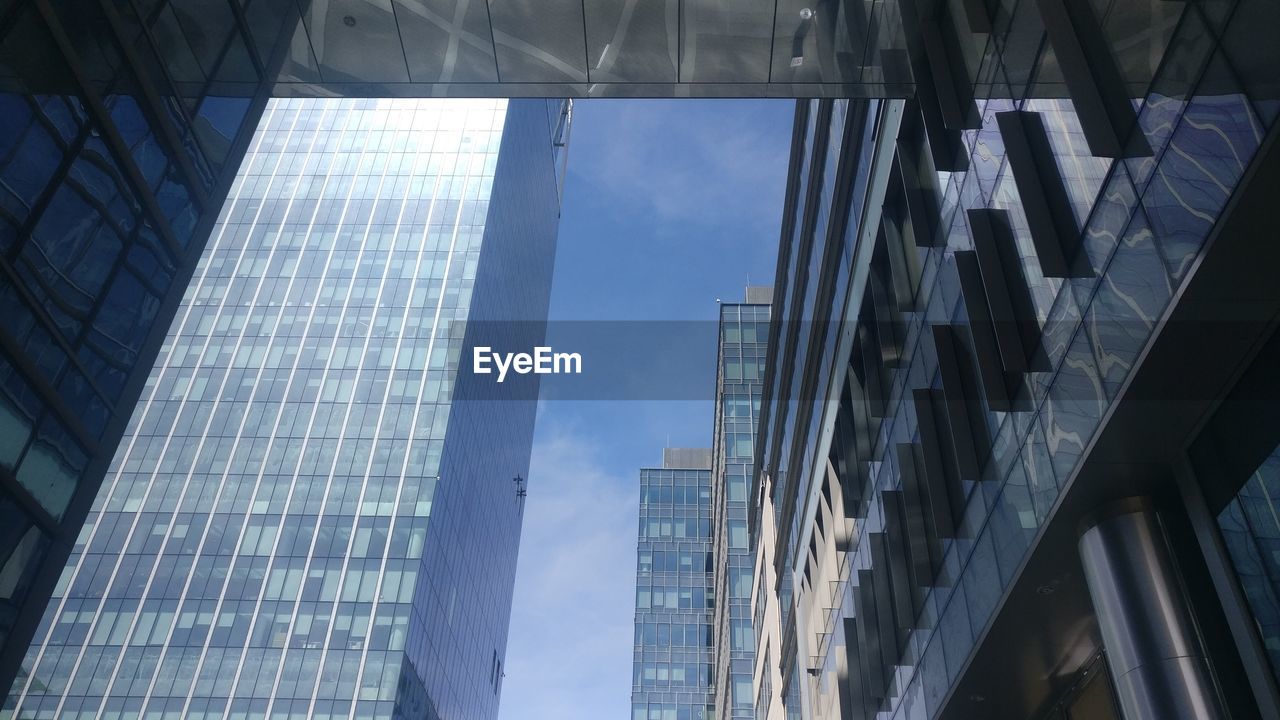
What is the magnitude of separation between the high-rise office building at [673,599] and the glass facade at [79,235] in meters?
106

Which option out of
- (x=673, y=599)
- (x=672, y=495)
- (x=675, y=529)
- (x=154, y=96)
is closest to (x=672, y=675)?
(x=673, y=599)

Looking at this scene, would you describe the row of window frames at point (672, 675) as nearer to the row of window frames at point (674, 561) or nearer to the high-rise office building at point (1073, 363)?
the row of window frames at point (674, 561)

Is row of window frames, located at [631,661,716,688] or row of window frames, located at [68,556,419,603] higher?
row of window frames, located at [631,661,716,688]

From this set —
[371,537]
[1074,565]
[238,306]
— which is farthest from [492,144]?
[1074,565]

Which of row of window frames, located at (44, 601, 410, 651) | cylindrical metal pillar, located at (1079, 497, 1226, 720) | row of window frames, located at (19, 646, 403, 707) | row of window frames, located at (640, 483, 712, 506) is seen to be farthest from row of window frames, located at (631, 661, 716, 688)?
cylindrical metal pillar, located at (1079, 497, 1226, 720)

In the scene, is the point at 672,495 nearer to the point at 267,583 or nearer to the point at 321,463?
the point at 321,463

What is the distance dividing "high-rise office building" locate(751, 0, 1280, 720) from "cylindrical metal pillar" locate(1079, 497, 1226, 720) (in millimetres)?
28

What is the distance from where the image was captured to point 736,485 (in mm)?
83875

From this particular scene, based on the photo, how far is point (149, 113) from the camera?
1505cm

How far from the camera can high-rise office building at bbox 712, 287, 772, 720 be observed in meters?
80.7

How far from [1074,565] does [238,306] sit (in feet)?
285

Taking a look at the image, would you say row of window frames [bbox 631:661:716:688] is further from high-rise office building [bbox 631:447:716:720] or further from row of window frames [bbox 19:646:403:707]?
row of window frames [bbox 19:646:403:707]

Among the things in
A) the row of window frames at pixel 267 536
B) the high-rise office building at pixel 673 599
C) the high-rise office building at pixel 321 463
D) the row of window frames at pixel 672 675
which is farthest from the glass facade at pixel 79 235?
the row of window frames at pixel 672 675

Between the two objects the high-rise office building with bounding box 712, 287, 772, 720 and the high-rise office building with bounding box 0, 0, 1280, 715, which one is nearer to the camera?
the high-rise office building with bounding box 0, 0, 1280, 715
